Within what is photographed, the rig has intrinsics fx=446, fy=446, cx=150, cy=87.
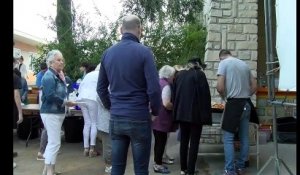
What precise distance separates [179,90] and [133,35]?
1944 millimetres

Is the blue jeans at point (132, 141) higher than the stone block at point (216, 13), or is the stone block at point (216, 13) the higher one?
the stone block at point (216, 13)

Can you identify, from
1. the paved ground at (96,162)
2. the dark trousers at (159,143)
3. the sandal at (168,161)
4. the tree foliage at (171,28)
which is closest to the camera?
the dark trousers at (159,143)

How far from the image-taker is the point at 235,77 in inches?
234

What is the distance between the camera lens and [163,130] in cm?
625

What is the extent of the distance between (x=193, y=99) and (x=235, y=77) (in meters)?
0.64

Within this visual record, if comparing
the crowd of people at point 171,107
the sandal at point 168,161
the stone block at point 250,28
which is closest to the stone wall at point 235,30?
the stone block at point 250,28

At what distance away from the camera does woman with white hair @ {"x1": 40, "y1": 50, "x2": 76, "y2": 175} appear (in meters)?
5.51

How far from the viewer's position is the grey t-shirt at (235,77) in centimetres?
593

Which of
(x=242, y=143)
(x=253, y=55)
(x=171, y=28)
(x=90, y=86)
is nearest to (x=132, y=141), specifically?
(x=242, y=143)

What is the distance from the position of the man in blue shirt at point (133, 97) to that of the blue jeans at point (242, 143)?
216 cm

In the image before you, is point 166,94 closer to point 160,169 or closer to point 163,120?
point 163,120

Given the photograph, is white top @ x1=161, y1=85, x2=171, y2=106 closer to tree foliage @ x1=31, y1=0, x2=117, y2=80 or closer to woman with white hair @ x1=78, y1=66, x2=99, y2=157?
woman with white hair @ x1=78, y1=66, x2=99, y2=157

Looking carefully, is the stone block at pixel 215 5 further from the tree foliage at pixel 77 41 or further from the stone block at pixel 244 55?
the tree foliage at pixel 77 41
